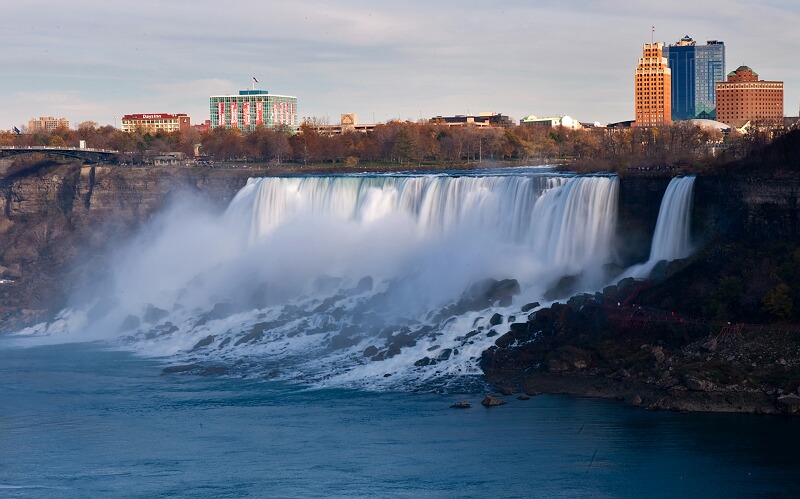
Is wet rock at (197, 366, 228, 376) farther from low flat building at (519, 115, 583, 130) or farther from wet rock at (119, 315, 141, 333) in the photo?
low flat building at (519, 115, 583, 130)

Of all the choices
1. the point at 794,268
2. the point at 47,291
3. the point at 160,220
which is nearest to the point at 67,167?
the point at 160,220

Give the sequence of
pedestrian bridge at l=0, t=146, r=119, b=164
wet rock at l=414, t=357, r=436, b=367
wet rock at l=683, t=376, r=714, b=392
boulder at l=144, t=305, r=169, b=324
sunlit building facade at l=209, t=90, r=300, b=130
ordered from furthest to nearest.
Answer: sunlit building facade at l=209, t=90, r=300, b=130
pedestrian bridge at l=0, t=146, r=119, b=164
boulder at l=144, t=305, r=169, b=324
wet rock at l=414, t=357, r=436, b=367
wet rock at l=683, t=376, r=714, b=392

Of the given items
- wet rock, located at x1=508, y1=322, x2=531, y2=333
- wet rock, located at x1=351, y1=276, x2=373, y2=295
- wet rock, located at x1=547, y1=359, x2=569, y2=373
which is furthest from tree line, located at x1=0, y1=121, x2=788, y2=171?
wet rock, located at x1=547, y1=359, x2=569, y2=373

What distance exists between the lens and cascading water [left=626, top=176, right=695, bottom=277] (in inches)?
1570

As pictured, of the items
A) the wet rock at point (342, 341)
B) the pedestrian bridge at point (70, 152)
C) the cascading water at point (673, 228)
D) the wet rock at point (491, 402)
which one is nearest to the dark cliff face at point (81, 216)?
the cascading water at point (673, 228)

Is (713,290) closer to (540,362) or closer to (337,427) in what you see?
(540,362)

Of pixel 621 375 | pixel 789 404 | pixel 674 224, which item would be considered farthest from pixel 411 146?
pixel 789 404

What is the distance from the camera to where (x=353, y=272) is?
5016 cm

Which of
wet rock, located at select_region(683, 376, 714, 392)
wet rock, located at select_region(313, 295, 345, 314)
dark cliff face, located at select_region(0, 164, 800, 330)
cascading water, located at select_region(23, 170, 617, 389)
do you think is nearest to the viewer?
wet rock, located at select_region(683, 376, 714, 392)

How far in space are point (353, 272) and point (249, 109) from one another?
132578 millimetres

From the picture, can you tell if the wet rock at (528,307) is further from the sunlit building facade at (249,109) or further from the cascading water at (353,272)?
the sunlit building facade at (249,109)

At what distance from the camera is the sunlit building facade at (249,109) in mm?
178650

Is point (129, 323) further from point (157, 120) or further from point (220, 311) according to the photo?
point (157, 120)

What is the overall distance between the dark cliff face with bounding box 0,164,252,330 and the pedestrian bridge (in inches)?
62.5
